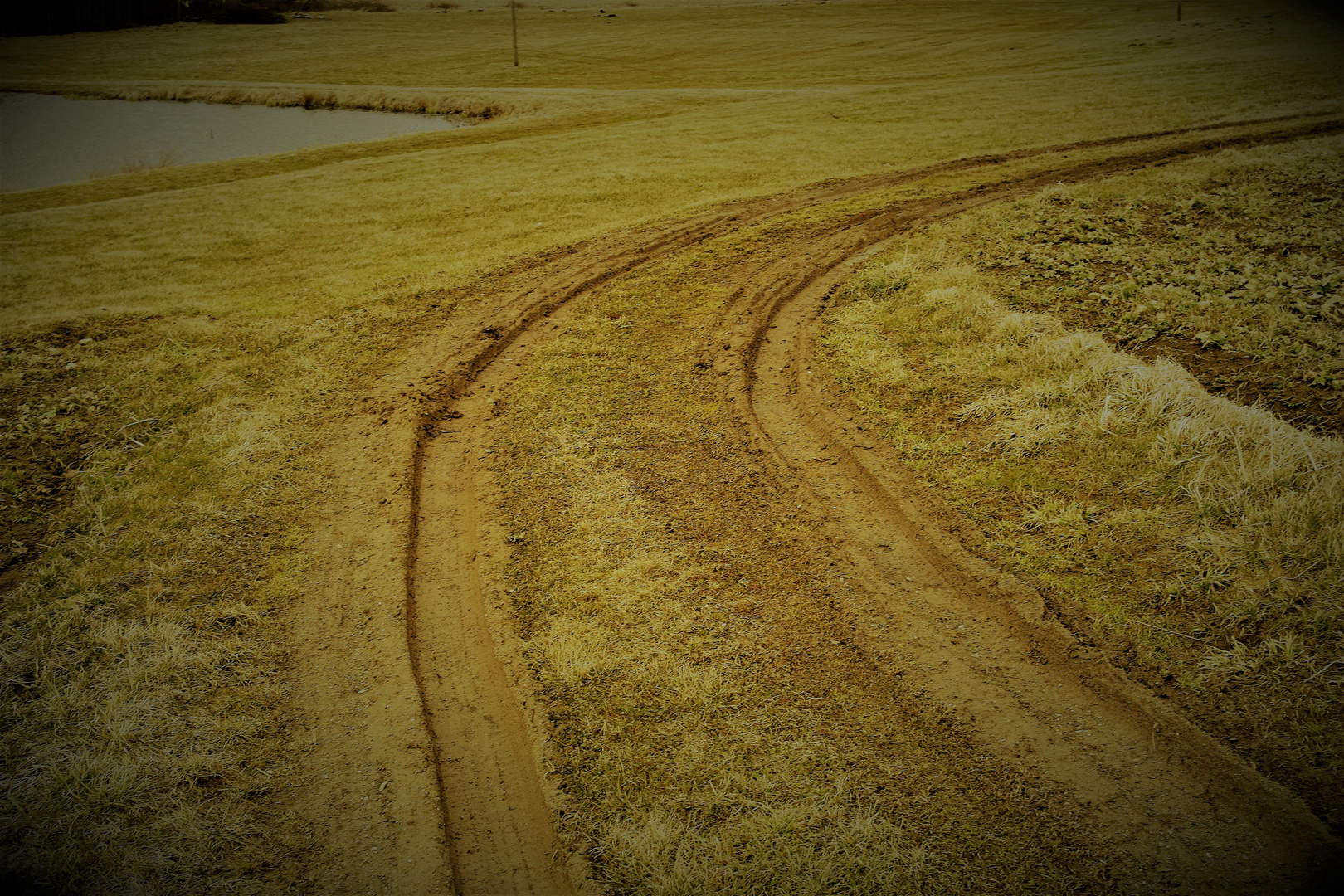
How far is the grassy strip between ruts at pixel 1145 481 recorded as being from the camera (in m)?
4.71

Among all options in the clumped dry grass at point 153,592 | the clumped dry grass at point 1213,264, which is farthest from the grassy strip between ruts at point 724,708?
the clumped dry grass at point 1213,264

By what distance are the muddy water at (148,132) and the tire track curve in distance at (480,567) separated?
2128cm

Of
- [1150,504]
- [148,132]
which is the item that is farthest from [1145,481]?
[148,132]

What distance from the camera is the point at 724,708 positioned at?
4.77 meters

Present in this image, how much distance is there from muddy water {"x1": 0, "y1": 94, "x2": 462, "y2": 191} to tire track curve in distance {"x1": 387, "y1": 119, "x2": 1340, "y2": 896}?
2128 centimetres

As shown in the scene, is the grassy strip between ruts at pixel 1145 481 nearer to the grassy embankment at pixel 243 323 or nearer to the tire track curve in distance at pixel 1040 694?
the tire track curve in distance at pixel 1040 694

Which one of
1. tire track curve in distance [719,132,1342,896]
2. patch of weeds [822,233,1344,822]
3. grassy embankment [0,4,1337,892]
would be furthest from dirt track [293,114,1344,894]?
grassy embankment [0,4,1337,892]

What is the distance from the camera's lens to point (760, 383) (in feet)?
28.5

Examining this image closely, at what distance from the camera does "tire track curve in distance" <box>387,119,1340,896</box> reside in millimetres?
4133

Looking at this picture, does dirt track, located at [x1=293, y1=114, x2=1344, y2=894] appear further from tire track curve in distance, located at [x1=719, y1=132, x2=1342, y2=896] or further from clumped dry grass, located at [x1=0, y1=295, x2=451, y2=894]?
clumped dry grass, located at [x1=0, y1=295, x2=451, y2=894]

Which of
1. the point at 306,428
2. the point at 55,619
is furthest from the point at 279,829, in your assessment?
the point at 306,428

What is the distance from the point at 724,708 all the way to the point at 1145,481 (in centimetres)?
456

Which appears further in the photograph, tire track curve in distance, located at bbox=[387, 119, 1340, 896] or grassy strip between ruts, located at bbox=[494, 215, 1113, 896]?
tire track curve in distance, located at bbox=[387, 119, 1340, 896]

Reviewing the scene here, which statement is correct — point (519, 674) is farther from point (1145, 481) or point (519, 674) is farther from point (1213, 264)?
point (1213, 264)
